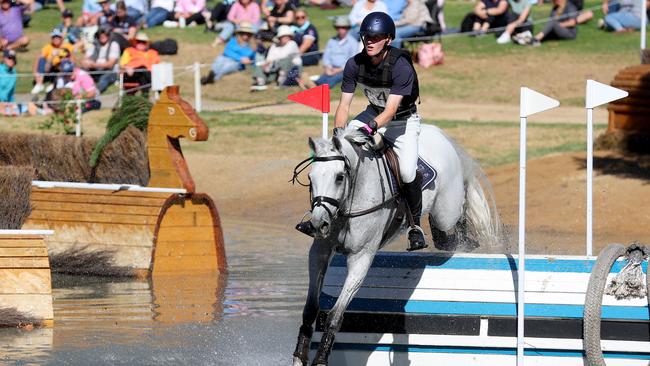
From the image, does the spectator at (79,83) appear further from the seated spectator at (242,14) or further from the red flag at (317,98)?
the red flag at (317,98)

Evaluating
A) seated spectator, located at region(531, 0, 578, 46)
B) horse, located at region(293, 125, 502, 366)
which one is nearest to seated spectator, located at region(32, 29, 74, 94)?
seated spectator, located at region(531, 0, 578, 46)

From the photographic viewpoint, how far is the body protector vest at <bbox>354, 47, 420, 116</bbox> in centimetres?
866

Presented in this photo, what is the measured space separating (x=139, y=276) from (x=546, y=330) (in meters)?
5.08

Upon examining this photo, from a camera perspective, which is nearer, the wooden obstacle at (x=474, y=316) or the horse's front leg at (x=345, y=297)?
the horse's front leg at (x=345, y=297)

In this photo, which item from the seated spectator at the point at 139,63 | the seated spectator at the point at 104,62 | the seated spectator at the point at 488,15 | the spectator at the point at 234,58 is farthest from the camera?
the seated spectator at the point at 488,15

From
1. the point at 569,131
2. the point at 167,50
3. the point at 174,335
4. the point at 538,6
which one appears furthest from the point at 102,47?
the point at 174,335

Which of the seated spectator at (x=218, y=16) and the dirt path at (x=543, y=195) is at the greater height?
the dirt path at (x=543, y=195)

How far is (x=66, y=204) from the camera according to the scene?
1295 centimetres

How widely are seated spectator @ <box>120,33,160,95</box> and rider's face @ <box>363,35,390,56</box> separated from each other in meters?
14.1

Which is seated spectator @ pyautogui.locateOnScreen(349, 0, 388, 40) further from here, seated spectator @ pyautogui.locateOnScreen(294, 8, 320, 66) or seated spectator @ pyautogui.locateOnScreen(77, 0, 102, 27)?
seated spectator @ pyautogui.locateOnScreen(77, 0, 102, 27)

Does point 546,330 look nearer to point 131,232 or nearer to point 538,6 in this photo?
point 131,232

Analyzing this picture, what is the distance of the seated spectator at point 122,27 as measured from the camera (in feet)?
79.3

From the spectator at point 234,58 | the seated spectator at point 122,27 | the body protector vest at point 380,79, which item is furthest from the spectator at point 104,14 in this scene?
the body protector vest at point 380,79

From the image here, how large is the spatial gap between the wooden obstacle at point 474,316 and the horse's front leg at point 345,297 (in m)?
0.35
